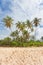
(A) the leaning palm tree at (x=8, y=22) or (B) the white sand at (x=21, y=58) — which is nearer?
(B) the white sand at (x=21, y=58)

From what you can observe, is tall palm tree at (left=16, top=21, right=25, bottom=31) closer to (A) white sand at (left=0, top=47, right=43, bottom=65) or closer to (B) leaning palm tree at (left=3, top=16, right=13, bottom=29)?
(B) leaning palm tree at (left=3, top=16, right=13, bottom=29)

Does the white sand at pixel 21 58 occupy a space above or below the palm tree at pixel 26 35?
above

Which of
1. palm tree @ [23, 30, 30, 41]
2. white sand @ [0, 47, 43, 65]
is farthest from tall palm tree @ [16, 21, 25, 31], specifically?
white sand @ [0, 47, 43, 65]

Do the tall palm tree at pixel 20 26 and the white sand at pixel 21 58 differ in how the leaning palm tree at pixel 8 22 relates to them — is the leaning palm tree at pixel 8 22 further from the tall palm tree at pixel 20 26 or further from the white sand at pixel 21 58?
the white sand at pixel 21 58

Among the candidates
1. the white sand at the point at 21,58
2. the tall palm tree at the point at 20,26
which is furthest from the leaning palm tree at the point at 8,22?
the white sand at the point at 21,58

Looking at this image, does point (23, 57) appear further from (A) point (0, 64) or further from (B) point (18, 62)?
(A) point (0, 64)

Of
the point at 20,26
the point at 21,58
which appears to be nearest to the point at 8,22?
the point at 20,26

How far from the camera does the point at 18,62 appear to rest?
16812 millimetres

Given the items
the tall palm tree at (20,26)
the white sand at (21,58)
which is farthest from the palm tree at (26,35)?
the white sand at (21,58)

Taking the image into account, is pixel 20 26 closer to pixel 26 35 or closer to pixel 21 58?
pixel 26 35

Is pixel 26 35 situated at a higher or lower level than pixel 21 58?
lower

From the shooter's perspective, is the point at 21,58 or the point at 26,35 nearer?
the point at 21,58

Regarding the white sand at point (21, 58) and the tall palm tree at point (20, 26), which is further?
the tall palm tree at point (20, 26)

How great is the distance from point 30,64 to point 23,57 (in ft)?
5.33
